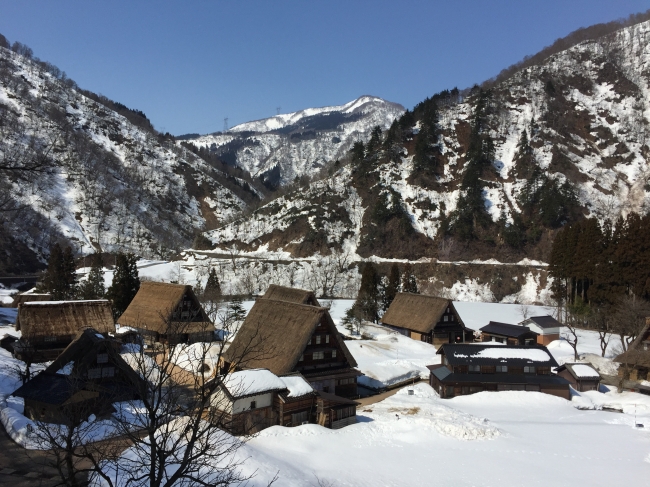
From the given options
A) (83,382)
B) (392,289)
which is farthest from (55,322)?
(392,289)

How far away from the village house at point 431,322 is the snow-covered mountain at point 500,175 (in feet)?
108

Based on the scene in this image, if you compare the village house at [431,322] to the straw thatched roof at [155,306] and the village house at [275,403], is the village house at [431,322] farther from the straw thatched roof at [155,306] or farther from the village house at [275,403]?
the village house at [275,403]

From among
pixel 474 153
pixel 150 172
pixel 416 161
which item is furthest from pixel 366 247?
pixel 150 172

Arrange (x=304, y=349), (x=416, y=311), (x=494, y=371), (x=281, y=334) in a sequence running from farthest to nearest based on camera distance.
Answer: (x=416, y=311)
(x=494, y=371)
(x=281, y=334)
(x=304, y=349)

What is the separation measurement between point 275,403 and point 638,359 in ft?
101

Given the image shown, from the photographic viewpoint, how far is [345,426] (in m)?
23.6

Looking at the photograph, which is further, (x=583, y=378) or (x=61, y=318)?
(x=583, y=378)

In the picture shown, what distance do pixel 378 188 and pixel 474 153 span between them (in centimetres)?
2342

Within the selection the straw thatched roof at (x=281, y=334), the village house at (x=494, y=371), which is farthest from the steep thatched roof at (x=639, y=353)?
the straw thatched roof at (x=281, y=334)

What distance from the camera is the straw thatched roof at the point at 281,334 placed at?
89.4ft

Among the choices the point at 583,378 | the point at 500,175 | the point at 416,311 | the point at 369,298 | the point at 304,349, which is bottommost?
the point at 583,378

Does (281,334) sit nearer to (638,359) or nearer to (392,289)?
(392,289)

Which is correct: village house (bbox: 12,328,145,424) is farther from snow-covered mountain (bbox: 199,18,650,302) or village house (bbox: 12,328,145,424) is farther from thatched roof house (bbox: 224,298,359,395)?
snow-covered mountain (bbox: 199,18,650,302)

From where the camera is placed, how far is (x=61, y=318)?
110ft
